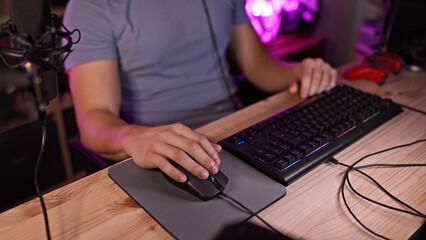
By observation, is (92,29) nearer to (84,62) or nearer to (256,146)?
(84,62)

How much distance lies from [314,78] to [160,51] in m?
0.44

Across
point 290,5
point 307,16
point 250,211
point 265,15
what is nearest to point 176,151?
point 250,211

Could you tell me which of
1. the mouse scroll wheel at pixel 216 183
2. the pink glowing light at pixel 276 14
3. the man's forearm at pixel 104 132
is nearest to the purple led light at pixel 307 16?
the pink glowing light at pixel 276 14

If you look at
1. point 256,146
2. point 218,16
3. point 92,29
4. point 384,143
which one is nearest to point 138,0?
point 92,29

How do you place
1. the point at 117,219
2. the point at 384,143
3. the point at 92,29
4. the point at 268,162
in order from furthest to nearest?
the point at 92,29 < the point at 384,143 < the point at 268,162 < the point at 117,219

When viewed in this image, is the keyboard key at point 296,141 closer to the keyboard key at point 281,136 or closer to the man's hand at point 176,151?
the keyboard key at point 281,136

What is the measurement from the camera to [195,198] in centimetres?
59

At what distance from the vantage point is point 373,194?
612 mm

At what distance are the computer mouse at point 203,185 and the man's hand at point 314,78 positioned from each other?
1.53ft

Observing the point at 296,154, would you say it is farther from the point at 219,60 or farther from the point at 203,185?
the point at 219,60

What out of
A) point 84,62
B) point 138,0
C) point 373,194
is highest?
point 138,0

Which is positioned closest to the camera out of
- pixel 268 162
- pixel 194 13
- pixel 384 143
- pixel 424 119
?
pixel 268 162

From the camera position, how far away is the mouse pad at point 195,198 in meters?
0.54

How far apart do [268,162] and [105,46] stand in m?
0.58
